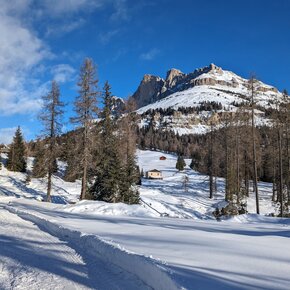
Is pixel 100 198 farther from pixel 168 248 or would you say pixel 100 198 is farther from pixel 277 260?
pixel 277 260

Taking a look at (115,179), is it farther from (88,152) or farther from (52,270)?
(52,270)

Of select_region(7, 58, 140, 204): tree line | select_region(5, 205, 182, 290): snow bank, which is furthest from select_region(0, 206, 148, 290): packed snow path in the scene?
select_region(7, 58, 140, 204): tree line

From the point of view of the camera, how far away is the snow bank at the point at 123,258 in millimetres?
6003

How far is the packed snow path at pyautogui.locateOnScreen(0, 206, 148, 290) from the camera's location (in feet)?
20.9

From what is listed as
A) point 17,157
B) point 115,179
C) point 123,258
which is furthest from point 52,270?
point 17,157

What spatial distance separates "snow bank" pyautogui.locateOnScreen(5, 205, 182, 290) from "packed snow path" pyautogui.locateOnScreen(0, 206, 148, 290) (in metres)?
0.18

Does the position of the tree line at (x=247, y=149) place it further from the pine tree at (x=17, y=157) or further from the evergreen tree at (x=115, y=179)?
the pine tree at (x=17, y=157)

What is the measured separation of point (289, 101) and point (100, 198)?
1853 cm

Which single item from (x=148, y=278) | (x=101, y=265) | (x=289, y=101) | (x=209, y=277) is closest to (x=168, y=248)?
(x=101, y=265)

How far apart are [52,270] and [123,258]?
1441 millimetres

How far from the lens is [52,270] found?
7.40 meters

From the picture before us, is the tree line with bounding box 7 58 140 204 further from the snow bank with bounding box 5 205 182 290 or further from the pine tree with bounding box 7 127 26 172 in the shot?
the pine tree with bounding box 7 127 26 172

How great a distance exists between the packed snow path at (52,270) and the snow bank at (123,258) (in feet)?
0.60

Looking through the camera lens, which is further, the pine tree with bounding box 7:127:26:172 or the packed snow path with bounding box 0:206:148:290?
the pine tree with bounding box 7:127:26:172
